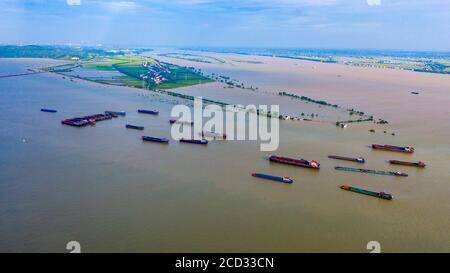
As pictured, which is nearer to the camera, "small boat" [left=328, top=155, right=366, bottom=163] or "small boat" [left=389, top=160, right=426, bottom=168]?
"small boat" [left=389, top=160, right=426, bottom=168]

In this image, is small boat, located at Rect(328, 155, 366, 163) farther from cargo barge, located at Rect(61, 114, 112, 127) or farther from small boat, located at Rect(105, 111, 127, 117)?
small boat, located at Rect(105, 111, 127, 117)

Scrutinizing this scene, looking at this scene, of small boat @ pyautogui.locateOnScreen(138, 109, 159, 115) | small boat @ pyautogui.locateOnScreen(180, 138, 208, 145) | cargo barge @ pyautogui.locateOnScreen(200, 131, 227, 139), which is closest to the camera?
small boat @ pyautogui.locateOnScreen(180, 138, 208, 145)

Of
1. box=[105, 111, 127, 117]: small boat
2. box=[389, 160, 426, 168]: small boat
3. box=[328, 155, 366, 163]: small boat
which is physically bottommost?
box=[389, 160, 426, 168]: small boat

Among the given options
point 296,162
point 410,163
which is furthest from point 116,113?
point 410,163

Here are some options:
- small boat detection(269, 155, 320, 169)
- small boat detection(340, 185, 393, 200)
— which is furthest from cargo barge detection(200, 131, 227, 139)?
small boat detection(340, 185, 393, 200)

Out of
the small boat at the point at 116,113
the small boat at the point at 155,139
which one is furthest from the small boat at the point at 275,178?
the small boat at the point at 116,113

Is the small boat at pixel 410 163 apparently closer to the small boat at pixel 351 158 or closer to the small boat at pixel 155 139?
the small boat at pixel 351 158
